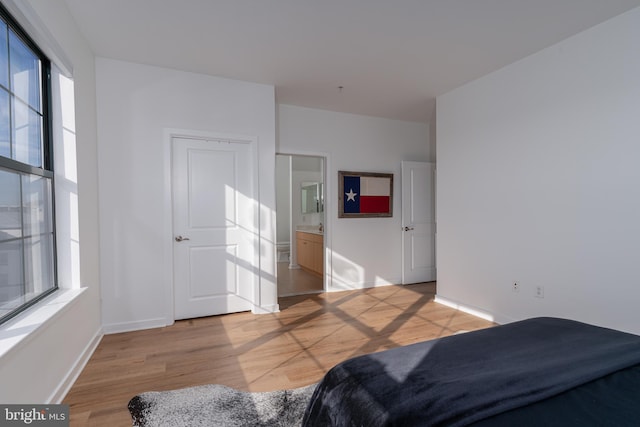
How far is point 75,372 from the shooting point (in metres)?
2.41

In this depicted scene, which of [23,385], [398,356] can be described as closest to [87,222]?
[23,385]

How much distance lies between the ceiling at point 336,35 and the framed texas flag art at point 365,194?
1.53 metres

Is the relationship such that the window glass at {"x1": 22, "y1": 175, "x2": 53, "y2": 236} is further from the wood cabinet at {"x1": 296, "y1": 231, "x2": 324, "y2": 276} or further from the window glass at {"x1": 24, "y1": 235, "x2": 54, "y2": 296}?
the wood cabinet at {"x1": 296, "y1": 231, "x2": 324, "y2": 276}

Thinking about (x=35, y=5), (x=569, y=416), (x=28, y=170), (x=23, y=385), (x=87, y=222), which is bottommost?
(x=23, y=385)

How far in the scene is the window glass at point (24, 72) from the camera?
1.92 metres

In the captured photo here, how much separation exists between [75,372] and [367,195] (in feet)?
13.1

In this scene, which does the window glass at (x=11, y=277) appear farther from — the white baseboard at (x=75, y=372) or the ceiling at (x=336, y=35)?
the ceiling at (x=336, y=35)

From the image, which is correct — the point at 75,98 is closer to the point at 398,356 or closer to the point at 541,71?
the point at 398,356

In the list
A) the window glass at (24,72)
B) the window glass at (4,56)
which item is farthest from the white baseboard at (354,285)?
the window glass at (4,56)

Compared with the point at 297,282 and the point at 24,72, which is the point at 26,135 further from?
the point at 297,282

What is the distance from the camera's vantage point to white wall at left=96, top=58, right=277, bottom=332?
10.8 ft

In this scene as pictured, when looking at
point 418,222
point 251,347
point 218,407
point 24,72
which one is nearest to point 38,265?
point 24,72

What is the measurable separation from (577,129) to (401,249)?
2.98m

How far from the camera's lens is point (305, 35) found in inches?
112
